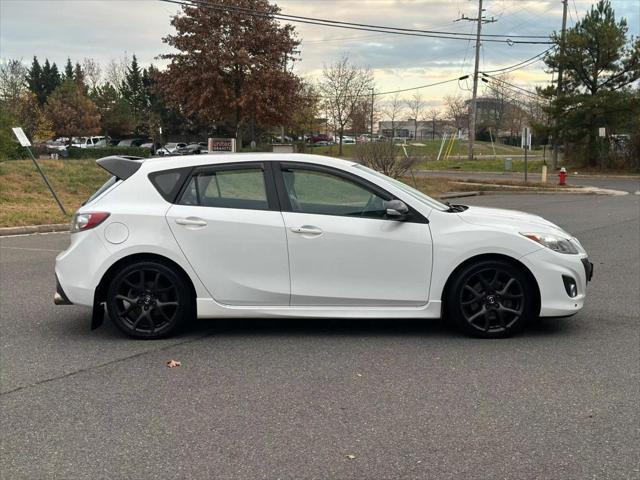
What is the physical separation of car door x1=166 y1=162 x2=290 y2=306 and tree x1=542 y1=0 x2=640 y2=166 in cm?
3340

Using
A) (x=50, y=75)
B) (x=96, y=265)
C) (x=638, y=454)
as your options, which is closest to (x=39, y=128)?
(x=50, y=75)

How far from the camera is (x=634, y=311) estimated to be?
20.2 ft

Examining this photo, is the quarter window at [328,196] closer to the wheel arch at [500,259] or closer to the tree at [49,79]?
the wheel arch at [500,259]

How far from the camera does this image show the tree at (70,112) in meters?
51.3

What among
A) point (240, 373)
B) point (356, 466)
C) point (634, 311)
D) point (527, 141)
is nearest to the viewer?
point (356, 466)

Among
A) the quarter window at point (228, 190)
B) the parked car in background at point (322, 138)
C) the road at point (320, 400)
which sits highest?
the parked car in background at point (322, 138)

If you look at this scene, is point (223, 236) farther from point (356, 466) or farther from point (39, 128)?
point (39, 128)

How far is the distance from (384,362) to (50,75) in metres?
86.1

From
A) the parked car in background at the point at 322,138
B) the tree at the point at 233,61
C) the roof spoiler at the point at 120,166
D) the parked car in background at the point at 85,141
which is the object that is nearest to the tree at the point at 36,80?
the parked car in background at the point at 85,141

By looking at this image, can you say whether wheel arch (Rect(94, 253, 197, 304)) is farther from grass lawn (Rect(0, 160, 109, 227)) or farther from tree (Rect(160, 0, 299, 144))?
tree (Rect(160, 0, 299, 144))

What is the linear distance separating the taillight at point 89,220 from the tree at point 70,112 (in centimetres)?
5105

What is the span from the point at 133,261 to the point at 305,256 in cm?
146

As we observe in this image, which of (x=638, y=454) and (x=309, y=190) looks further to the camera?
(x=309, y=190)

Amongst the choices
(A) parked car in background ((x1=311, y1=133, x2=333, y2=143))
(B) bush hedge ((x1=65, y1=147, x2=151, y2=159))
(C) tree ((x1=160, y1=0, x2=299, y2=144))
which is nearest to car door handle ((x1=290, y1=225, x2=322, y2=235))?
(C) tree ((x1=160, y1=0, x2=299, y2=144))
